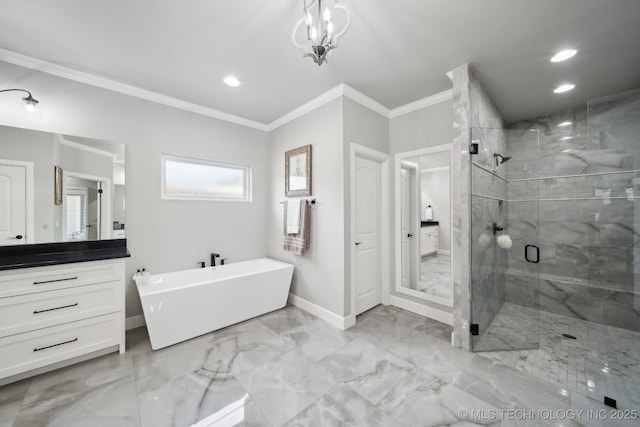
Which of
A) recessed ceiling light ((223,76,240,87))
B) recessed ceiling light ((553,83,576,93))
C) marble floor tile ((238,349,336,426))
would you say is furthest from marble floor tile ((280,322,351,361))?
recessed ceiling light ((553,83,576,93))

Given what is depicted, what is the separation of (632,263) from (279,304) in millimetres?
3425

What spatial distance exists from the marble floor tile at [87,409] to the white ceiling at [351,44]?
2.63 meters

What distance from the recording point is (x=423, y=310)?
2.95 m

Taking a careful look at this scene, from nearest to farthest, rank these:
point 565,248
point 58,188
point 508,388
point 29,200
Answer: point 508,388 < point 29,200 < point 58,188 < point 565,248

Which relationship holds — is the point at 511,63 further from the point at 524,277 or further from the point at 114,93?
the point at 114,93

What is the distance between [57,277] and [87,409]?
3.34ft

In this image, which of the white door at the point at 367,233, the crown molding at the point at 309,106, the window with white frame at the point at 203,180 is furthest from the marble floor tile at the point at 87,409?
the crown molding at the point at 309,106

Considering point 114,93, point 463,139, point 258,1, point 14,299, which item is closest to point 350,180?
point 463,139

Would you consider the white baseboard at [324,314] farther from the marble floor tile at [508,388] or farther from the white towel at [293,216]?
the marble floor tile at [508,388]

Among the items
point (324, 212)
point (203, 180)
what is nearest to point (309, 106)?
point (324, 212)

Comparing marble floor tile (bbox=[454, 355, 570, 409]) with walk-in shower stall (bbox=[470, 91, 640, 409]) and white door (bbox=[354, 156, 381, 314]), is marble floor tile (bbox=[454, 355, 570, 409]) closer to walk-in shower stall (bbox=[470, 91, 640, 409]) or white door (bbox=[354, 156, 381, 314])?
walk-in shower stall (bbox=[470, 91, 640, 409])

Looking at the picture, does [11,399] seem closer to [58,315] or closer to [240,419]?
[58,315]

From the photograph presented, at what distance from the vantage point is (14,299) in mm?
1786

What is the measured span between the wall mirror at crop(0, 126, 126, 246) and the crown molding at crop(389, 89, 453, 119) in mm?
3226
